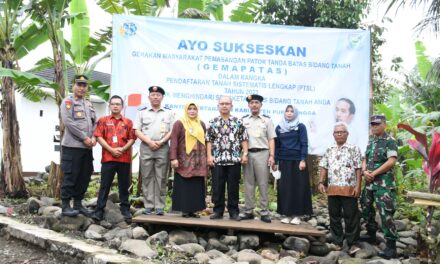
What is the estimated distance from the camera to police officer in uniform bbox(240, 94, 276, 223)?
538 cm

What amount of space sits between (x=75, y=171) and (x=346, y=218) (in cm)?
313

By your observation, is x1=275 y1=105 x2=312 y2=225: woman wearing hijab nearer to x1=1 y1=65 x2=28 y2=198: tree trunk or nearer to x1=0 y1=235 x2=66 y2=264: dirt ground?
x1=0 y1=235 x2=66 y2=264: dirt ground

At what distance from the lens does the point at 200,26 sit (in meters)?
6.34

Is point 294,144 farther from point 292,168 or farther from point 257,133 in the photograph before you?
point 257,133

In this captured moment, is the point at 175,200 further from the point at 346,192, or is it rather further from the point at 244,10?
the point at 244,10

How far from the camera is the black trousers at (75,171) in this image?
16.9ft

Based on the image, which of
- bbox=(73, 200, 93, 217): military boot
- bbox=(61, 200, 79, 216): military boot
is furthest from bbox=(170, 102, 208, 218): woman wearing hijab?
bbox=(61, 200, 79, 216): military boot

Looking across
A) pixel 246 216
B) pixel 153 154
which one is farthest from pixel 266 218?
pixel 153 154

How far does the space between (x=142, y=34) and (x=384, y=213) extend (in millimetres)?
3850

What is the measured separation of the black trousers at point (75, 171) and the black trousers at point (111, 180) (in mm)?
211

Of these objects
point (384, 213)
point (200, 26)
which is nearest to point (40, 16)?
point (200, 26)

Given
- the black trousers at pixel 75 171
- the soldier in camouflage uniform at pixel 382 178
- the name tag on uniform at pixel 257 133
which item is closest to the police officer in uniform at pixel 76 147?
the black trousers at pixel 75 171

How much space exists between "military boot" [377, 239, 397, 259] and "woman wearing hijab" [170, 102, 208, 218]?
6.72 ft

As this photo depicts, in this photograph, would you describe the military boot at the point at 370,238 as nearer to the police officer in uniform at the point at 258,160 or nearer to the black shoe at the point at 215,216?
the police officer in uniform at the point at 258,160
